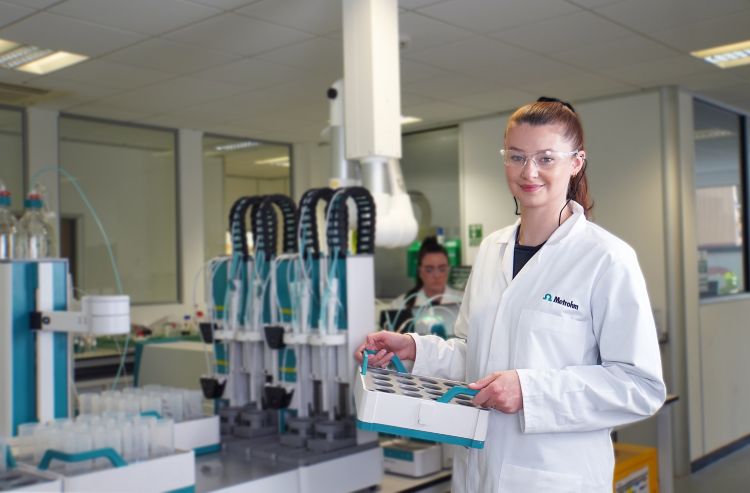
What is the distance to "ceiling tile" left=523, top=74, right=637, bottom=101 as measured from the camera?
4.30m

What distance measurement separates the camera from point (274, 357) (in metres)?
2.23

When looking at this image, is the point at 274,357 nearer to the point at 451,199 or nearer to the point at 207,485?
the point at 207,485

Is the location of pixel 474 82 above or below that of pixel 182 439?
above

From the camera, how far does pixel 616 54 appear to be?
376cm

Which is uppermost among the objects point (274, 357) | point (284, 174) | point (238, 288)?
point (284, 174)

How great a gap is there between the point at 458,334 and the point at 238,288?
969mm

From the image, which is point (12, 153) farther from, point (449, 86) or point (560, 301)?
point (560, 301)

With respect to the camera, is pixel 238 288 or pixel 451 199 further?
pixel 451 199

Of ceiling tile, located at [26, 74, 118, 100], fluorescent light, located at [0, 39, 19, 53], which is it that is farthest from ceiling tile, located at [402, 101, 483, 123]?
fluorescent light, located at [0, 39, 19, 53]

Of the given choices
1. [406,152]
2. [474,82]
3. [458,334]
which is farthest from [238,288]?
[406,152]

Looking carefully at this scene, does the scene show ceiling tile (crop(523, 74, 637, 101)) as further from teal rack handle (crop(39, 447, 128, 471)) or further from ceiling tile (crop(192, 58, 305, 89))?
teal rack handle (crop(39, 447, 128, 471))

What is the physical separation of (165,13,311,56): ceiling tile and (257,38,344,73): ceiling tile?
75mm

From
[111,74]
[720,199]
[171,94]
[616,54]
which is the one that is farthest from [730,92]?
[111,74]

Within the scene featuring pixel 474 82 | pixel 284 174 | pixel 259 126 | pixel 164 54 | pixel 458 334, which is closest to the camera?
pixel 458 334
